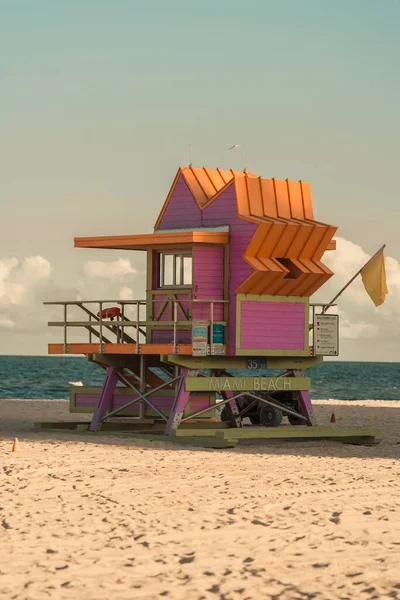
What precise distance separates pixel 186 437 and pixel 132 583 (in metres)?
13.1

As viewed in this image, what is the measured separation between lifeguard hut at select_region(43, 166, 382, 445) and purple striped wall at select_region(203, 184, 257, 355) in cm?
3

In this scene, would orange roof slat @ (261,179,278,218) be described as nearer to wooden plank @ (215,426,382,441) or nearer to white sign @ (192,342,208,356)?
white sign @ (192,342,208,356)

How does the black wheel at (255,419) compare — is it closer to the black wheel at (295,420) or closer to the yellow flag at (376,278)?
the black wheel at (295,420)

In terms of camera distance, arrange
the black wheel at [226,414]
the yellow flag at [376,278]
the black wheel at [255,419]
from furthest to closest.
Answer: the black wheel at [255,419], the yellow flag at [376,278], the black wheel at [226,414]

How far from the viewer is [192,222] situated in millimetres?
26062

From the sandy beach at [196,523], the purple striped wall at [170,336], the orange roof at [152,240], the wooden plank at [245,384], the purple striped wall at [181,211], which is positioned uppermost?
the purple striped wall at [181,211]

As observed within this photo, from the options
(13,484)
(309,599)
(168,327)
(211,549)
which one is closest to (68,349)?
(168,327)

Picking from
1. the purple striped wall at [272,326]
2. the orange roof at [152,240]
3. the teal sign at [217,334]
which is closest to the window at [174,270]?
the orange roof at [152,240]

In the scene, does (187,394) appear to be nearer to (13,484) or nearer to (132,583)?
(13,484)

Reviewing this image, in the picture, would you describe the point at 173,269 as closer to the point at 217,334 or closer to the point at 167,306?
the point at 167,306

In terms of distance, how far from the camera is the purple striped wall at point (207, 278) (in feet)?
81.5

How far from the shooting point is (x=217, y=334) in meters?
24.8

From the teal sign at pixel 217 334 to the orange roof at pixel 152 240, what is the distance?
6.16 ft

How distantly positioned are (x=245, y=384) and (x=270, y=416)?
177 centimetres
